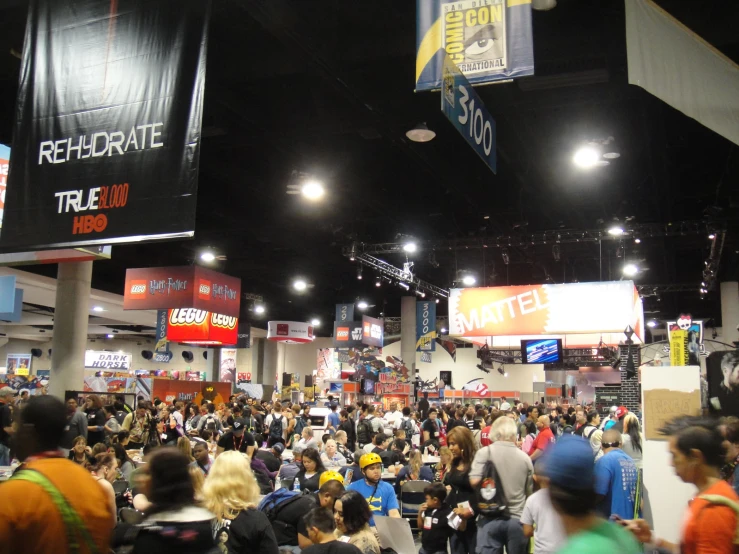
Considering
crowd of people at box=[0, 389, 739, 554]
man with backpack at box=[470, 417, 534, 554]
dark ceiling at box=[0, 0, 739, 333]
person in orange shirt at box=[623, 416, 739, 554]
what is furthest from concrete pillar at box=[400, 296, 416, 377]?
person in orange shirt at box=[623, 416, 739, 554]

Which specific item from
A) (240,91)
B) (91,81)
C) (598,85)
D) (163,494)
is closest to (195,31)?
(91,81)

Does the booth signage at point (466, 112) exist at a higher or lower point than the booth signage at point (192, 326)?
higher

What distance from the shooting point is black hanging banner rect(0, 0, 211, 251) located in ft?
16.1

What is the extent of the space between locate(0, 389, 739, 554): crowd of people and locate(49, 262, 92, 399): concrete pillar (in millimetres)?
2336

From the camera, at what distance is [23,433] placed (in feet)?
8.36

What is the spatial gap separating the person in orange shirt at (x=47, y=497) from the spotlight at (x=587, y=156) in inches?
373

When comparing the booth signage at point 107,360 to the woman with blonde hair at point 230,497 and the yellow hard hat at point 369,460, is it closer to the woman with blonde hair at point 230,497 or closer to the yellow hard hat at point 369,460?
the yellow hard hat at point 369,460

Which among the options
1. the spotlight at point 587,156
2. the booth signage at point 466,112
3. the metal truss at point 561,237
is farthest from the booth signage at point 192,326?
the booth signage at point 466,112

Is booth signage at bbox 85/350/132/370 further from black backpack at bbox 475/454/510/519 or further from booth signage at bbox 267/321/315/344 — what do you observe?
black backpack at bbox 475/454/510/519

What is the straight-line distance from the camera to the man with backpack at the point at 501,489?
507cm

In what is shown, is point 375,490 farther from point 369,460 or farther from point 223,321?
point 223,321

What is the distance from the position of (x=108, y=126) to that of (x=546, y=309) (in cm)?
1056

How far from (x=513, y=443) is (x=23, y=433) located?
393cm

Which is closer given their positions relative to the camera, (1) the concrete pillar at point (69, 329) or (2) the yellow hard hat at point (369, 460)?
(2) the yellow hard hat at point (369, 460)
